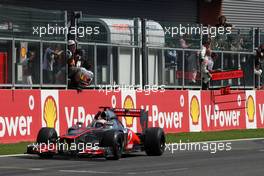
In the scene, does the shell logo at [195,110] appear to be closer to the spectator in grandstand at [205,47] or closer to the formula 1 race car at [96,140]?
the spectator in grandstand at [205,47]

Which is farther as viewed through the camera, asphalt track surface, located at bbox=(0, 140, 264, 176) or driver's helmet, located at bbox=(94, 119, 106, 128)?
driver's helmet, located at bbox=(94, 119, 106, 128)

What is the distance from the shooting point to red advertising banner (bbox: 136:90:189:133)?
2609 cm

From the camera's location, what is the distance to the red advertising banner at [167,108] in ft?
85.6

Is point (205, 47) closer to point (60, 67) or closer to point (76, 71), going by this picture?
point (76, 71)

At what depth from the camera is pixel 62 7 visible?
34.9m

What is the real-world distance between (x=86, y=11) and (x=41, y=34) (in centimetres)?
1297

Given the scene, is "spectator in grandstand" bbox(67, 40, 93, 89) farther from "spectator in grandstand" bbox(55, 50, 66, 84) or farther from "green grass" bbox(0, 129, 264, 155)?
"green grass" bbox(0, 129, 264, 155)

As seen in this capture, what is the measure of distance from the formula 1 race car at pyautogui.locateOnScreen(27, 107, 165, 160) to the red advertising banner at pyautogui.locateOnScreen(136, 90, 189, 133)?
7742 millimetres

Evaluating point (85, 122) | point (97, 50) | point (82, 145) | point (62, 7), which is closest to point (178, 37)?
point (97, 50)

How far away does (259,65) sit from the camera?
1240 inches

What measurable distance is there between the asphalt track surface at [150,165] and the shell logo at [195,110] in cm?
789

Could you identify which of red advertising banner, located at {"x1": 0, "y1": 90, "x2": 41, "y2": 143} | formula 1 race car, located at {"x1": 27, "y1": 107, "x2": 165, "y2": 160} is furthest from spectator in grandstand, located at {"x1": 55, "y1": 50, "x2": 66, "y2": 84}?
formula 1 race car, located at {"x1": 27, "y1": 107, "x2": 165, "y2": 160}

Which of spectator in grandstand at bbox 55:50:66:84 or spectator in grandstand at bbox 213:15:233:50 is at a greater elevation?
spectator in grandstand at bbox 213:15:233:50

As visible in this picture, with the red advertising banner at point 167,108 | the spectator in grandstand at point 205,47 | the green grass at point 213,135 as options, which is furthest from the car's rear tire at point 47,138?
the spectator in grandstand at point 205,47
